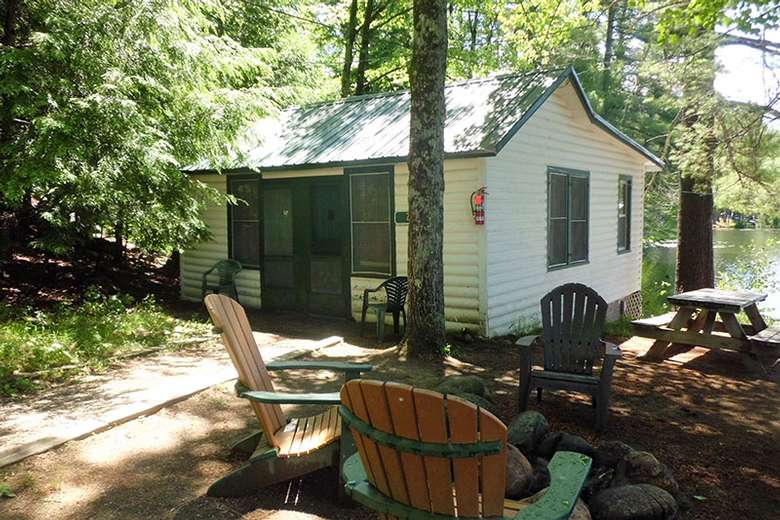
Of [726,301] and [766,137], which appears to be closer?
[726,301]

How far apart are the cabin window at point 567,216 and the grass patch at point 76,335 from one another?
5.58 m

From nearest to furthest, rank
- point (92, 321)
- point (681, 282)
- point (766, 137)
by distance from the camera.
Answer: point (92, 321)
point (766, 137)
point (681, 282)

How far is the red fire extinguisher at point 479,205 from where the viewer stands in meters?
7.90

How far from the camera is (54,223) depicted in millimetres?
7453

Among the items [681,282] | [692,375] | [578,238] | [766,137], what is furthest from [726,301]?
[681,282]

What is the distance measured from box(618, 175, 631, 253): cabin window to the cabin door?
20.6 feet

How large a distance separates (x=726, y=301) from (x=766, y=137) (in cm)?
472

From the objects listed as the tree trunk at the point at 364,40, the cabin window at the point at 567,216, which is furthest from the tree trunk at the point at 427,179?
the tree trunk at the point at 364,40

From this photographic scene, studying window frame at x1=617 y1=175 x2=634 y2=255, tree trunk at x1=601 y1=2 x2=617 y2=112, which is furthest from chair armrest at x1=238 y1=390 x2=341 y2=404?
tree trunk at x1=601 y1=2 x2=617 y2=112

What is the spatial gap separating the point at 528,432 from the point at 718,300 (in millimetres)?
4532

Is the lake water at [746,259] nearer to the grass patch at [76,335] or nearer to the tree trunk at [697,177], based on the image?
the tree trunk at [697,177]

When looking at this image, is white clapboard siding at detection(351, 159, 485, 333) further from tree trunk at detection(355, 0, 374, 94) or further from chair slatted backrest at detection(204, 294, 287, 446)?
tree trunk at detection(355, 0, 374, 94)

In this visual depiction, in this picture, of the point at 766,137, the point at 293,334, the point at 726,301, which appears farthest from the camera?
the point at 766,137

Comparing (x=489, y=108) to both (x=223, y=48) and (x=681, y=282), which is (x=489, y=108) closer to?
(x=223, y=48)
